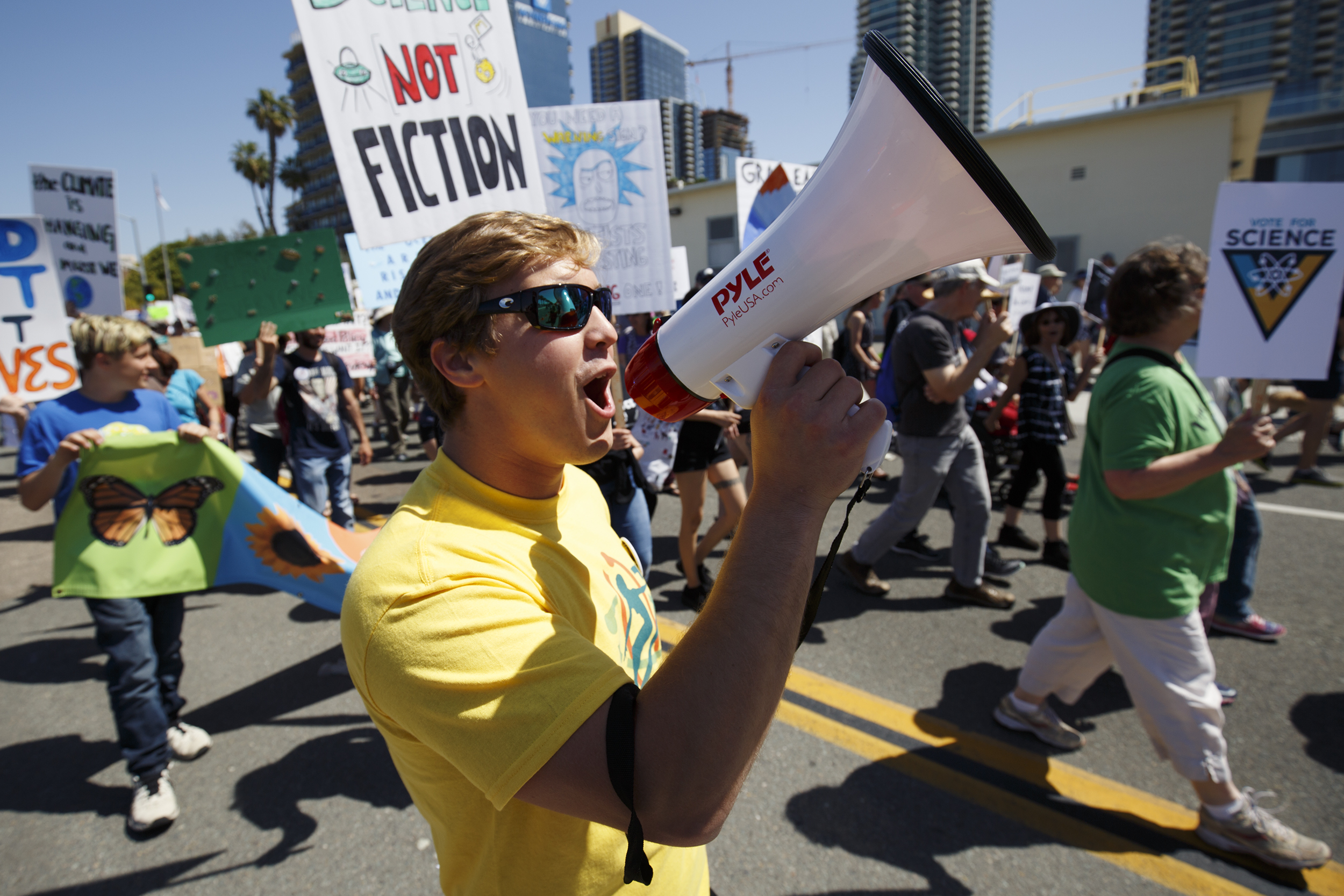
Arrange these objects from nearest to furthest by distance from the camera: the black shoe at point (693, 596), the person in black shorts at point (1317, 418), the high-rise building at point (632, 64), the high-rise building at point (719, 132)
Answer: the black shoe at point (693, 596)
the person in black shorts at point (1317, 418)
the high-rise building at point (719, 132)
the high-rise building at point (632, 64)

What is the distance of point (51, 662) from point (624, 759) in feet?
15.3

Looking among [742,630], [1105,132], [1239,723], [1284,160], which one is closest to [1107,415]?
[1239,723]

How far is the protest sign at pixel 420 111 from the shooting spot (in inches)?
107

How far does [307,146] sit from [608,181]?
109m

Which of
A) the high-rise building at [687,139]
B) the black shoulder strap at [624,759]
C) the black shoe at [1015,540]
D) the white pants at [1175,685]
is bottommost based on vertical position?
the black shoe at [1015,540]

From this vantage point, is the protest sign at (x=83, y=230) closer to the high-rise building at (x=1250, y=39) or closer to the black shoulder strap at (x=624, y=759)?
the black shoulder strap at (x=624, y=759)

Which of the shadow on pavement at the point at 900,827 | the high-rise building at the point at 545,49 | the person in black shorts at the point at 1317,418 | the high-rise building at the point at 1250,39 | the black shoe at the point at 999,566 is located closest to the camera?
the shadow on pavement at the point at 900,827

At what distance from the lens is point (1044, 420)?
187 inches

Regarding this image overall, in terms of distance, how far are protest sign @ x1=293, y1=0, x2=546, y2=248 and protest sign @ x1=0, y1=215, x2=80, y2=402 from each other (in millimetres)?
2168

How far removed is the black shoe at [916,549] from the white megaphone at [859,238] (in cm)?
410

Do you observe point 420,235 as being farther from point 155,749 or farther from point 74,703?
point 74,703

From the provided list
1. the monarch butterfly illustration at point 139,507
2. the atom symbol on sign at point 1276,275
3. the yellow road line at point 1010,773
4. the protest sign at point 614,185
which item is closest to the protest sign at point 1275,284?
the atom symbol on sign at point 1276,275

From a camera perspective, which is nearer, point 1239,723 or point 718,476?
point 1239,723

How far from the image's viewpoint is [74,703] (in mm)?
3408
